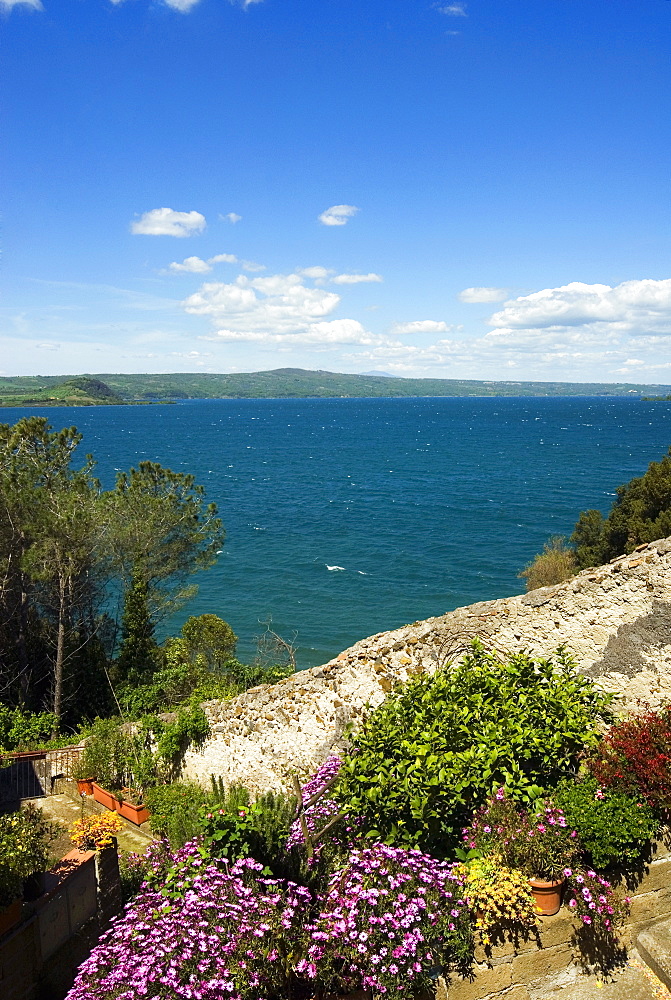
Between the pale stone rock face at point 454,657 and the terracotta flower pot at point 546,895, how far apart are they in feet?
7.35

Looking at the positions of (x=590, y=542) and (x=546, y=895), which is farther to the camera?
(x=590, y=542)

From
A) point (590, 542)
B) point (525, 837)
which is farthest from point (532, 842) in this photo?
point (590, 542)

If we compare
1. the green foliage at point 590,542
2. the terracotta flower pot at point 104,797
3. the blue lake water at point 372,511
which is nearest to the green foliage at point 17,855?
the terracotta flower pot at point 104,797

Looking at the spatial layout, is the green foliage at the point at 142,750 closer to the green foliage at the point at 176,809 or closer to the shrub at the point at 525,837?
the green foliage at the point at 176,809

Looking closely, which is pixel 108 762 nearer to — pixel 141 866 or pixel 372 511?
pixel 141 866

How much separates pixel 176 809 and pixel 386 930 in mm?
4170

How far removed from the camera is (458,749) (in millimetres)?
5383

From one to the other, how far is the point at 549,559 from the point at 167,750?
88.1 ft

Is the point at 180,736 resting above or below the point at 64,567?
below

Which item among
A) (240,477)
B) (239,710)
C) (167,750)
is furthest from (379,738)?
(240,477)

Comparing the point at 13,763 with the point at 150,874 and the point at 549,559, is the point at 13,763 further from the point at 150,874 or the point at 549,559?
the point at 549,559

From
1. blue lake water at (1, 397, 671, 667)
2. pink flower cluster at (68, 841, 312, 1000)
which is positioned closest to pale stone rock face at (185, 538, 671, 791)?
pink flower cluster at (68, 841, 312, 1000)

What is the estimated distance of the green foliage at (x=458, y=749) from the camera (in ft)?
16.7

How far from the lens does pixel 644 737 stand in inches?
199
